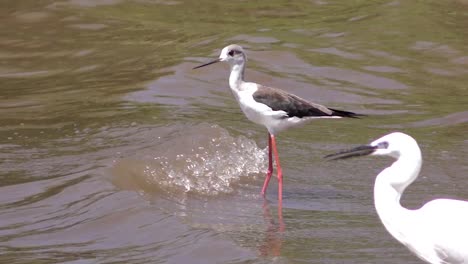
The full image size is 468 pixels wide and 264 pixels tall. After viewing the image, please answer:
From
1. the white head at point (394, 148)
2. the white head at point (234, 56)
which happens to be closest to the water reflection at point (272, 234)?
the white head at point (394, 148)

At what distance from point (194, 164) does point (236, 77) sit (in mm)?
906

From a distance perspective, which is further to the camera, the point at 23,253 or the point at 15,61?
A: the point at 15,61

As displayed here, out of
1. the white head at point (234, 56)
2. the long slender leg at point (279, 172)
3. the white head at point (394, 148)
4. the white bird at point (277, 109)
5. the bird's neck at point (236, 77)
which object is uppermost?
the white head at point (394, 148)

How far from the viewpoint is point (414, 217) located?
6840 millimetres

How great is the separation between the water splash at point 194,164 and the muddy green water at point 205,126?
21 mm

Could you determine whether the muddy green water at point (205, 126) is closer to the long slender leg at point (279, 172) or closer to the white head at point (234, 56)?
the long slender leg at point (279, 172)

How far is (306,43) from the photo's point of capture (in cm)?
1486

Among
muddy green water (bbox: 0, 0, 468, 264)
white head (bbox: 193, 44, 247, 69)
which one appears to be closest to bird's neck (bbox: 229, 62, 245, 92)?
white head (bbox: 193, 44, 247, 69)

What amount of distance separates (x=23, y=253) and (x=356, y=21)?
28.5 ft

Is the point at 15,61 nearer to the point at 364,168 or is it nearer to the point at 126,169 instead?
the point at 126,169

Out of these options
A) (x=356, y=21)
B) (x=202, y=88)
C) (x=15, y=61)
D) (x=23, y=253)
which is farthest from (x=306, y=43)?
(x=23, y=253)

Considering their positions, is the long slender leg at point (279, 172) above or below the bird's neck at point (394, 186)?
below

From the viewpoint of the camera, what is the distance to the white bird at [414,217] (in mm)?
6707

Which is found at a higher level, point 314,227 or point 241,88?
point 241,88
